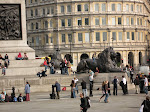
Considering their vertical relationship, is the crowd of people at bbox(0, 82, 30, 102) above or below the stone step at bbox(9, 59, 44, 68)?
below

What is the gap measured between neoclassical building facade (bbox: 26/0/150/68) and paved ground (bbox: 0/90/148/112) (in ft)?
198

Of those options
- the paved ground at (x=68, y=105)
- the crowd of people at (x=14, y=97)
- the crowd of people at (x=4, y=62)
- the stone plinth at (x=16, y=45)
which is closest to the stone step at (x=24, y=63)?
the crowd of people at (x=4, y=62)

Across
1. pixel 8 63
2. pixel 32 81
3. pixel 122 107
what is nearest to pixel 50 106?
pixel 122 107

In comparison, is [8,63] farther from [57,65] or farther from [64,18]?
[64,18]

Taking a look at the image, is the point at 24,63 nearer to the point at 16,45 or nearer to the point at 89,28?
the point at 16,45

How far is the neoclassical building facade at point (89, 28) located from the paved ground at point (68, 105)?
6025cm

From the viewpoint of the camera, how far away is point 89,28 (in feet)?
293

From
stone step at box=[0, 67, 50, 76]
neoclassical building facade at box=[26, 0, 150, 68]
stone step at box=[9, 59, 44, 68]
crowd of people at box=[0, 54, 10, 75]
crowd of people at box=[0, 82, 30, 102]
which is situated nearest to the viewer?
crowd of people at box=[0, 82, 30, 102]

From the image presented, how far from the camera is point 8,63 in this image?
115 ft

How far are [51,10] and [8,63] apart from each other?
5794cm

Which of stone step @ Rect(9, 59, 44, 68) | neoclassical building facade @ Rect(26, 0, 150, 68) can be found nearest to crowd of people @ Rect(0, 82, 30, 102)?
stone step @ Rect(9, 59, 44, 68)

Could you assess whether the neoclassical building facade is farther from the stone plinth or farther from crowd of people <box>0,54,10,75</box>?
crowd of people <box>0,54,10,75</box>

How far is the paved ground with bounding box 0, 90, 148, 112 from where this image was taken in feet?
69.6

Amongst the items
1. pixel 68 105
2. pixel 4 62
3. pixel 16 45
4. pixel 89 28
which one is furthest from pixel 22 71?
pixel 89 28
